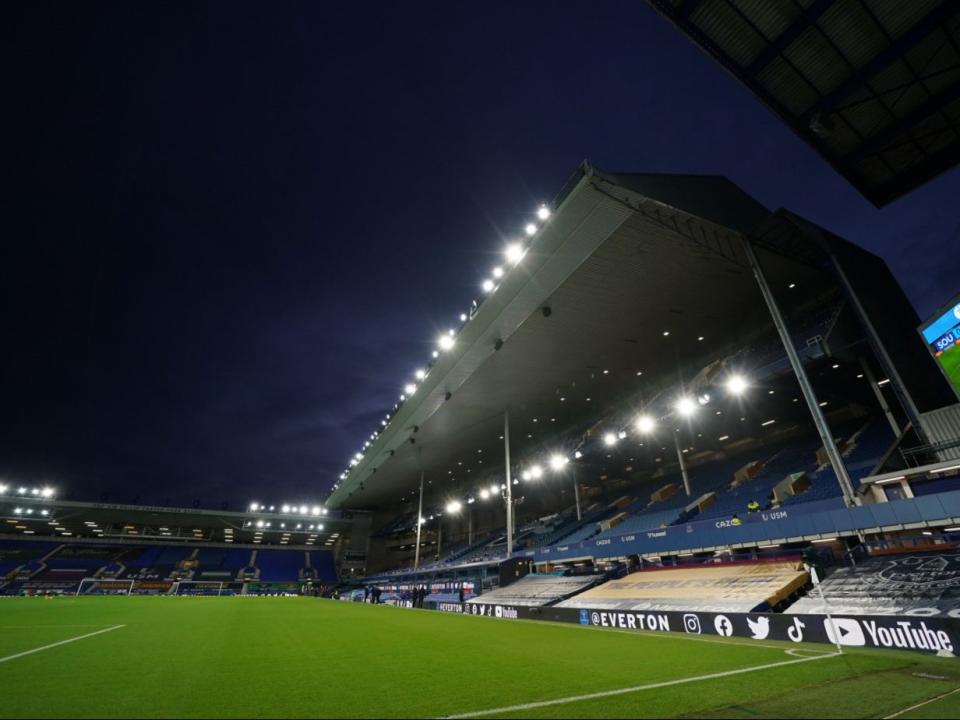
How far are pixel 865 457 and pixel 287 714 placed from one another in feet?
67.8

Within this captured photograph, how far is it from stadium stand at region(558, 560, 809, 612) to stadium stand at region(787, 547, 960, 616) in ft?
3.16

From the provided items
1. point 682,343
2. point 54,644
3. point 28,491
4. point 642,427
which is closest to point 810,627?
point 54,644

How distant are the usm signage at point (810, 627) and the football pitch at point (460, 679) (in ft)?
1.79

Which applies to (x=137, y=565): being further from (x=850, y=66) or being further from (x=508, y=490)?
(x=850, y=66)

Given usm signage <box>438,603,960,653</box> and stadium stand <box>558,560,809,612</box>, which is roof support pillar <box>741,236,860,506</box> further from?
usm signage <box>438,603,960,653</box>

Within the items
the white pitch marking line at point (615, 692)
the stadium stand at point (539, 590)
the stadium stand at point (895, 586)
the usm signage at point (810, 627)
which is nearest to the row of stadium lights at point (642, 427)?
the stadium stand at point (539, 590)

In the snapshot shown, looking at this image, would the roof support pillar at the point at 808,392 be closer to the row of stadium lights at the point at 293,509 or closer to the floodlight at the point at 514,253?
the floodlight at the point at 514,253

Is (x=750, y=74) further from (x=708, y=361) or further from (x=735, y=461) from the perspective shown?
(x=735, y=461)

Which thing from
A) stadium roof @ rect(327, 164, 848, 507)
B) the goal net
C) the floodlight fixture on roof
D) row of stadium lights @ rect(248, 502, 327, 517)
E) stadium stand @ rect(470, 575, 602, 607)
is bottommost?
stadium stand @ rect(470, 575, 602, 607)

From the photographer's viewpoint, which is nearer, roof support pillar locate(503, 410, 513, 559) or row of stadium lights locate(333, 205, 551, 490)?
row of stadium lights locate(333, 205, 551, 490)

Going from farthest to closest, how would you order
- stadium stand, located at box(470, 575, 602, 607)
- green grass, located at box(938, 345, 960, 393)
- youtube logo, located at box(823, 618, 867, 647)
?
1. stadium stand, located at box(470, 575, 602, 607)
2. green grass, located at box(938, 345, 960, 393)
3. youtube logo, located at box(823, 618, 867, 647)

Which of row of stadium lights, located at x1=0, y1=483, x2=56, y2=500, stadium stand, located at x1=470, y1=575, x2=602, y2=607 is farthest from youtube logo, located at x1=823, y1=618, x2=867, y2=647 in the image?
row of stadium lights, located at x1=0, y1=483, x2=56, y2=500

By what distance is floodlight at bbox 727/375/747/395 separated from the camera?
1830cm

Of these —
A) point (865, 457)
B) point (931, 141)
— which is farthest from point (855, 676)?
point (931, 141)
